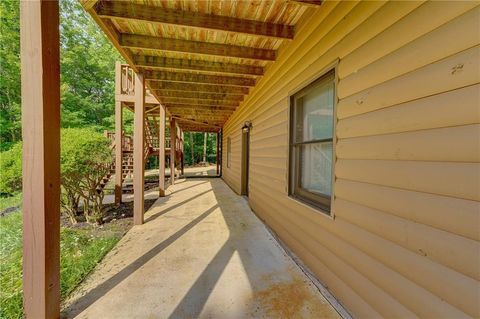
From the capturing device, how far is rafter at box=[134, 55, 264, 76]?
353 cm

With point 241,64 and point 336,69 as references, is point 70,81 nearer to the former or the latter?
point 241,64

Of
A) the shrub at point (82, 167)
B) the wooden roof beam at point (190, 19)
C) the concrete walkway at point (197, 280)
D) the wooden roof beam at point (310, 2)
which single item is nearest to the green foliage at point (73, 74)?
the shrub at point (82, 167)

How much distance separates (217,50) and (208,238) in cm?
270

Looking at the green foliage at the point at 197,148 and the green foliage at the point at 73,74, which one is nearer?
the green foliage at the point at 73,74

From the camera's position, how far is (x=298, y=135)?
9.23 ft

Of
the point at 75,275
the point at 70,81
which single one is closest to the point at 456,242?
the point at 75,275

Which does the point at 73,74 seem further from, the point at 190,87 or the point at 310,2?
the point at 310,2

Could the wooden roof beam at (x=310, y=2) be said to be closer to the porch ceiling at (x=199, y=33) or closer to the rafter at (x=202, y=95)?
the porch ceiling at (x=199, y=33)

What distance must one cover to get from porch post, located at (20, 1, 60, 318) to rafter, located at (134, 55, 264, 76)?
2.05 metres

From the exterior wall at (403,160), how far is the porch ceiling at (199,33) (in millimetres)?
592

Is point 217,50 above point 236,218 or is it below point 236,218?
above

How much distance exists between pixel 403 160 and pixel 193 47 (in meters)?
2.83

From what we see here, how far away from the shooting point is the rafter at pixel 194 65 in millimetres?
3527

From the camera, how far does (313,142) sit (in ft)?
7.79
